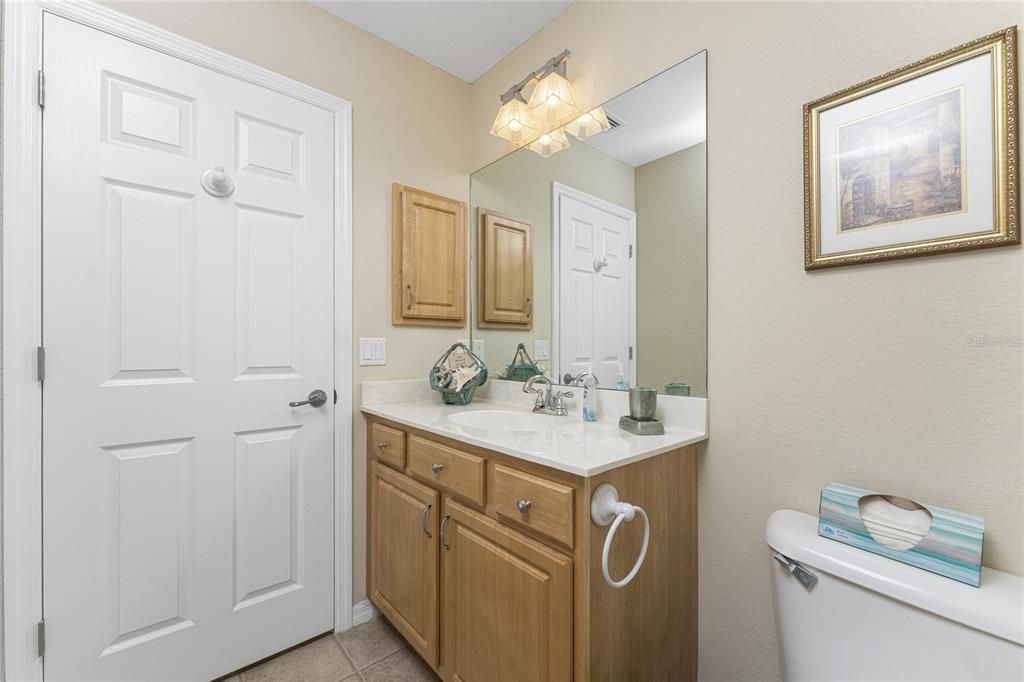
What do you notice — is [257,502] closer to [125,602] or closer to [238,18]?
[125,602]

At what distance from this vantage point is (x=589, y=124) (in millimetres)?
1546

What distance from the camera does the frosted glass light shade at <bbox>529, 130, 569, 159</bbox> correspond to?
166cm

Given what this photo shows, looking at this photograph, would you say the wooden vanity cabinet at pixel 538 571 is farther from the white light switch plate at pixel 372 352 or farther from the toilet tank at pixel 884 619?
the white light switch plate at pixel 372 352

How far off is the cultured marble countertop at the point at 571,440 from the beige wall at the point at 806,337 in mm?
226

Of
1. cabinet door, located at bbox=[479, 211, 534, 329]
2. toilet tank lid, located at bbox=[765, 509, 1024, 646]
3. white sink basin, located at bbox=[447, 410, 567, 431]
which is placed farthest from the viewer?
cabinet door, located at bbox=[479, 211, 534, 329]

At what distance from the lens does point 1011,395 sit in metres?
0.80

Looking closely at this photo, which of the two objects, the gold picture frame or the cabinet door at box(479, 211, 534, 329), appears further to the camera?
the cabinet door at box(479, 211, 534, 329)

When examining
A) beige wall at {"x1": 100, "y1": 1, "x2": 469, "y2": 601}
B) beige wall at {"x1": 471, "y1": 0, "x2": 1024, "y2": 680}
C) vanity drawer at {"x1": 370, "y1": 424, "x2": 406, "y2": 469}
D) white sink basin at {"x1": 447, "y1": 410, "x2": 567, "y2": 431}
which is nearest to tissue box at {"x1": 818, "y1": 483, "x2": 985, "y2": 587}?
beige wall at {"x1": 471, "y1": 0, "x2": 1024, "y2": 680}

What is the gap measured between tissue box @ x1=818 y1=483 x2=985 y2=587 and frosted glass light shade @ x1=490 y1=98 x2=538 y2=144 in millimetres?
1605

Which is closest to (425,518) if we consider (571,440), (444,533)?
(444,533)

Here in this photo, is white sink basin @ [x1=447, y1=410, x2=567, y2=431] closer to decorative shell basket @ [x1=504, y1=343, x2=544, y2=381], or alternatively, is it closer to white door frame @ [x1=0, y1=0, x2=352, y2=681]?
decorative shell basket @ [x1=504, y1=343, x2=544, y2=381]

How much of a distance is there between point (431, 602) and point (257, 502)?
708 mm

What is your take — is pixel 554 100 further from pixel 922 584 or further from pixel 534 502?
pixel 922 584

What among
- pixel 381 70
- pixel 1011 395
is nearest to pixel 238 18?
pixel 381 70
